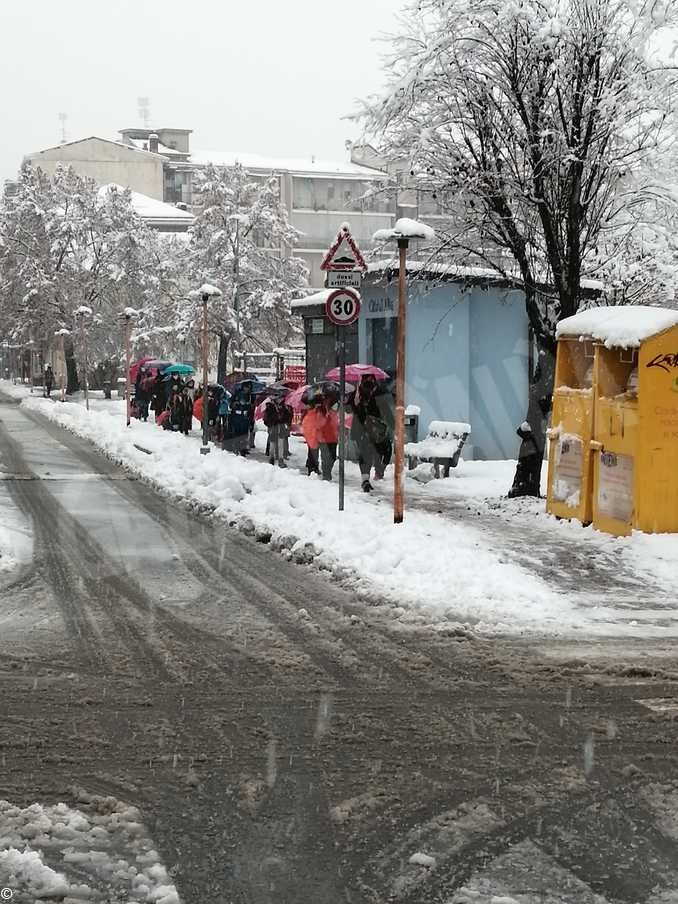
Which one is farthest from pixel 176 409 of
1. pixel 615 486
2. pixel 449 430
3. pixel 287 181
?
pixel 287 181

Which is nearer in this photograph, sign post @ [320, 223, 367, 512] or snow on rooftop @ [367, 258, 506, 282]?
sign post @ [320, 223, 367, 512]

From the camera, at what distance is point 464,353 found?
21.8 m

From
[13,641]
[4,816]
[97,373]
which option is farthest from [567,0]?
[97,373]

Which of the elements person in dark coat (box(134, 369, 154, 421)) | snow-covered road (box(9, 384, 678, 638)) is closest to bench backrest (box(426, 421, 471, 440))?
snow-covered road (box(9, 384, 678, 638))

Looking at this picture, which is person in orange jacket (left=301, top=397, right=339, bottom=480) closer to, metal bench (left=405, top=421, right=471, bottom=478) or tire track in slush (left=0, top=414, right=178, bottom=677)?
metal bench (left=405, top=421, right=471, bottom=478)

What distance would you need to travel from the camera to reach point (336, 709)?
20.5ft

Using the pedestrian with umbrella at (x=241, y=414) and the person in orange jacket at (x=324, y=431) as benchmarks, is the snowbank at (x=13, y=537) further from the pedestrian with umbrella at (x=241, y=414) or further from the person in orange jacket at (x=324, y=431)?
the pedestrian with umbrella at (x=241, y=414)

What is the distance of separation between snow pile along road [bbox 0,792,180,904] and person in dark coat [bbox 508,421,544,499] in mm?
11159

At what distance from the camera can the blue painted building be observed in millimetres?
21547

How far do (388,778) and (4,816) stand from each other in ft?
5.49

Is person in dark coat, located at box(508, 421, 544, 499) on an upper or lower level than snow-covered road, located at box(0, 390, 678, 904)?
upper

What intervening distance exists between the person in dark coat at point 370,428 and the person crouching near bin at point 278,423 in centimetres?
256

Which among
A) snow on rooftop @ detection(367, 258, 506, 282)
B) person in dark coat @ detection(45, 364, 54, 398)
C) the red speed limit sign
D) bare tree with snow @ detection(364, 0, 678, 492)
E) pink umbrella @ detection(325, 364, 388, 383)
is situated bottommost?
person in dark coat @ detection(45, 364, 54, 398)

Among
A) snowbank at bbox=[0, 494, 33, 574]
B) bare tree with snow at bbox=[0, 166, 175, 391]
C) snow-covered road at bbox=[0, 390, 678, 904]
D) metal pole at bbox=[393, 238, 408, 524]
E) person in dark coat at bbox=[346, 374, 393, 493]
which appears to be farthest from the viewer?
bare tree with snow at bbox=[0, 166, 175, 391]
